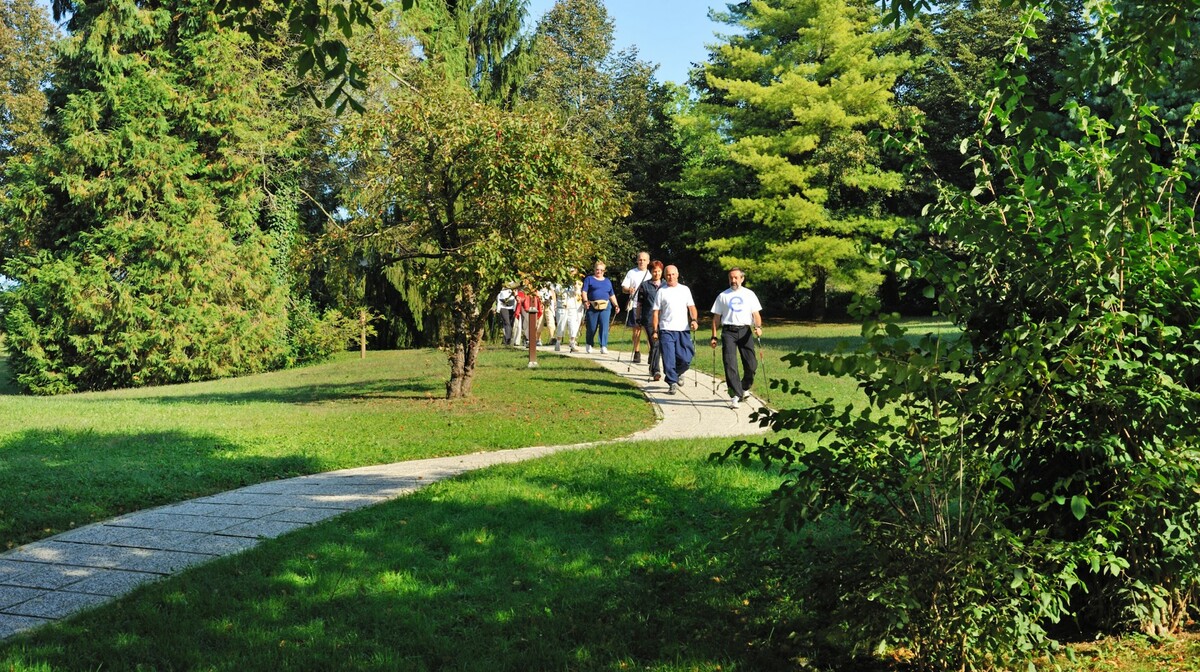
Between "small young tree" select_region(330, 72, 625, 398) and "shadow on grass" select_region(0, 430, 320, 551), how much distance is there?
153 inches

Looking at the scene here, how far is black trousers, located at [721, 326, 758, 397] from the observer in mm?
13266

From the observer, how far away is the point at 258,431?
38.6 feet

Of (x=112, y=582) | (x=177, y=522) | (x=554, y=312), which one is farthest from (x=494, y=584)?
(x=554, y=312)

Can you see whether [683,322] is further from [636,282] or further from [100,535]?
[100,535]

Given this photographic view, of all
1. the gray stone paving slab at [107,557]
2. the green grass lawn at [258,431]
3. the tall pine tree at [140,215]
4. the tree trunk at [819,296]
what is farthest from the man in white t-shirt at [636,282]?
the tree trunk at [819,296]

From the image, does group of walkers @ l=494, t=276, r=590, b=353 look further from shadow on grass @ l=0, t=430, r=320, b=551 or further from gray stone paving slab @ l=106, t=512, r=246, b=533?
gray stone paving slab @ l=106, t=512, r=246, b=533

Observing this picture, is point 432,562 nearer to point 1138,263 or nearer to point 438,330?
point 1138,263

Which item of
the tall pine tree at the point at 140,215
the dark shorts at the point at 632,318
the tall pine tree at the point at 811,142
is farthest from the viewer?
the tall pine tree at the point at 811,142

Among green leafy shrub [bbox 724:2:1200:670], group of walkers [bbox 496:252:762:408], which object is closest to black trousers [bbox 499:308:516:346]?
group of walkers [bbox 496:252:762:408]

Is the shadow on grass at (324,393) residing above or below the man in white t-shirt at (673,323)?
below

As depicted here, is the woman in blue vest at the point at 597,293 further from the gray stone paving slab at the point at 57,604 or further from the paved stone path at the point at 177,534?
the gray stone paving slab at the point at 57,604

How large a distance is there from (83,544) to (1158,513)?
21.1 ft

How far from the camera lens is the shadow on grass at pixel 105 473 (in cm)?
748

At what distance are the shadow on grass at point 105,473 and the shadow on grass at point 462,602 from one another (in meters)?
2.21
